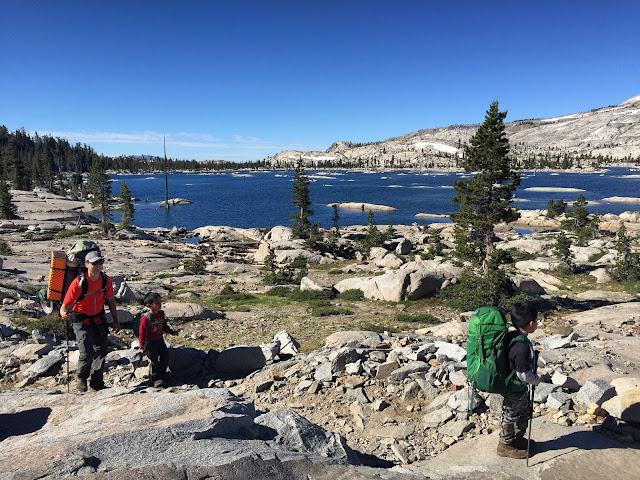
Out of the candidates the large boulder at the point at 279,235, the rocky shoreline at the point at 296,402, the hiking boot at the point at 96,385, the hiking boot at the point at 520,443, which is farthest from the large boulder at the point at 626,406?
the large boulder at the point at 279,235

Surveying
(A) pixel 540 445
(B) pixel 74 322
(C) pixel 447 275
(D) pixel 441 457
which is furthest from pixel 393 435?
(C) pixel 447 275

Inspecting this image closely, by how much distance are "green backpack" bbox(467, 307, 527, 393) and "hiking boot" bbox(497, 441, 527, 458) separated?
3.15 ft

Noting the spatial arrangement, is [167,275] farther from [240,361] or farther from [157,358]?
[157,358]

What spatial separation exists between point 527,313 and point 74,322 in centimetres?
797

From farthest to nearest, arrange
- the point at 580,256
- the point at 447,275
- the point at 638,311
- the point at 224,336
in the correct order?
the point at 580,256
the point at 447,275
the point at 638,311
the point at 224,336

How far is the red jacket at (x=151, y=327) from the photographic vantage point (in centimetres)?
865

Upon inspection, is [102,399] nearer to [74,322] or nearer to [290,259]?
[74,322]

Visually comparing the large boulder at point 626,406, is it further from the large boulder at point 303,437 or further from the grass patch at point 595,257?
the grass patch at point 595,257

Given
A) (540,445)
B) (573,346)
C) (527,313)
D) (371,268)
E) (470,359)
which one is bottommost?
(371,268)

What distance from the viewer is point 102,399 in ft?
21.8

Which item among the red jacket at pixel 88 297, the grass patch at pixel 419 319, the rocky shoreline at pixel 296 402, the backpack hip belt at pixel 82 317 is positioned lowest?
the grass patch at pixel 419 319

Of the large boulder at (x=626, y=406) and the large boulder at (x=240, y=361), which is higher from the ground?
the large boulder at (x=626, y=406)

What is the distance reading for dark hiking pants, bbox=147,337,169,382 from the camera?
896 centimetres

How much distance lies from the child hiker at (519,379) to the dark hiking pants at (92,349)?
7.43 m
